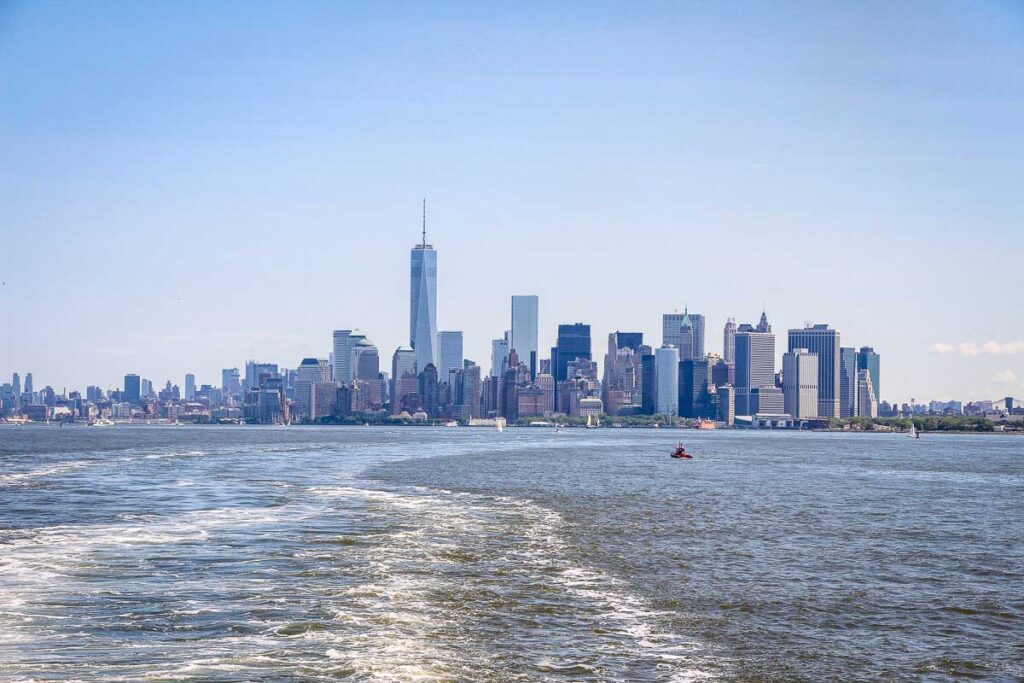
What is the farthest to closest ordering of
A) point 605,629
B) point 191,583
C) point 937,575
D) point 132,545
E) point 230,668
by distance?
1. point 132,545
2. point 937,575
3. point 191,583
4. point 605,629
5. point 230,668

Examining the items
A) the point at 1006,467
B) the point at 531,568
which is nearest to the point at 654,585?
the point at 531,568

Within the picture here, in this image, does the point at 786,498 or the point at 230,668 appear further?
the point at 786,498

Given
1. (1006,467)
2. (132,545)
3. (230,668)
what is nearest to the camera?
(230,668)

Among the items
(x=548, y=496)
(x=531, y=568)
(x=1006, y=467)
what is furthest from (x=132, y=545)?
(x=1006, y=467)

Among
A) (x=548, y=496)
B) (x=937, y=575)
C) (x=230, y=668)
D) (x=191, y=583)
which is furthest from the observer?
(x=548, y=496)

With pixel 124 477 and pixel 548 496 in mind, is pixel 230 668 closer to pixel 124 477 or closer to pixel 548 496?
pixel 548 496

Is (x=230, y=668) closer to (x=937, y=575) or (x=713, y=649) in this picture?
(x=713, y=649)
